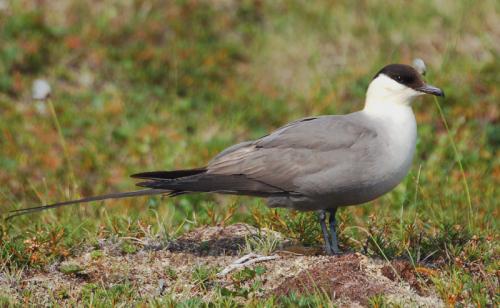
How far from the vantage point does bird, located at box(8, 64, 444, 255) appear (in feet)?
13.8

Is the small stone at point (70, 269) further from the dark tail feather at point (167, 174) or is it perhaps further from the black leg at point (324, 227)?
the black leg at point (324, 227)

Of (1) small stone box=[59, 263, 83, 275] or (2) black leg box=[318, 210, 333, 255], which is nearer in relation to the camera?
(1) small stone box=[59, 263, 83, 275]

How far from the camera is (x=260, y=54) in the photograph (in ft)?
25.3

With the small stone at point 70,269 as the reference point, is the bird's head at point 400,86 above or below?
above

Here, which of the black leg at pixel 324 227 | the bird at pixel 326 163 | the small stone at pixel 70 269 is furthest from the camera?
the black leg at pixel 324 227

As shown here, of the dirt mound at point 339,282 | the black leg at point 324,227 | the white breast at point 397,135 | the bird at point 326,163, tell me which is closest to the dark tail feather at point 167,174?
the bird at point 326,163

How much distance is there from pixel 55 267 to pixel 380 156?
5.82ft

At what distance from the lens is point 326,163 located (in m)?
4.25

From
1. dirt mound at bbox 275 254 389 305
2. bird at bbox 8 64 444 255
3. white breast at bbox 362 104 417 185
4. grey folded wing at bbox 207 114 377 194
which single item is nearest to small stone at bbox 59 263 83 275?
bird at bbox 8 64 444 255

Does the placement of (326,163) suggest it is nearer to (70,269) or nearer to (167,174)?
(167,174)

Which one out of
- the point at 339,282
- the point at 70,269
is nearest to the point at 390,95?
the point at 339,282

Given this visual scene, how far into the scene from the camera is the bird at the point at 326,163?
420 centimetres

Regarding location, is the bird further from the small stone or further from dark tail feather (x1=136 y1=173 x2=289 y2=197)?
the small stone

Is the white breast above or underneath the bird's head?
underneath
